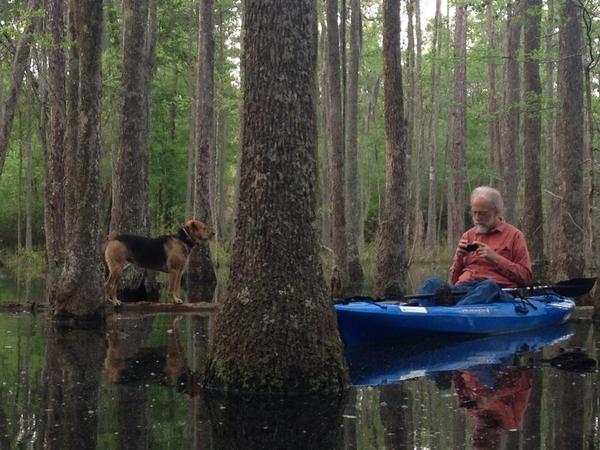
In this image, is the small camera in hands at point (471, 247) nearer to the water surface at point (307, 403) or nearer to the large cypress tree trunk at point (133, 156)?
the water surface at point (307, 403)

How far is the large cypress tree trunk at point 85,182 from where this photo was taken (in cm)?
1085

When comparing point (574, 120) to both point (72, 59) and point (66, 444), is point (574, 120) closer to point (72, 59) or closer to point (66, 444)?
point (72, 59)

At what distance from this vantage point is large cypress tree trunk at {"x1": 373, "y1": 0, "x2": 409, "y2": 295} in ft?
48.5

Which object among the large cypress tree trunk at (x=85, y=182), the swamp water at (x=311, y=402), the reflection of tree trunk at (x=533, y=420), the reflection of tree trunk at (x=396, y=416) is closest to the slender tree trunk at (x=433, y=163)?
the large cypress tree trunk at (x=85, y=182)

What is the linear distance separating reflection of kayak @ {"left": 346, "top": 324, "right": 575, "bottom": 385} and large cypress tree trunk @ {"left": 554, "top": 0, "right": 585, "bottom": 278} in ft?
8.06

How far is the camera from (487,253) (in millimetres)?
10445

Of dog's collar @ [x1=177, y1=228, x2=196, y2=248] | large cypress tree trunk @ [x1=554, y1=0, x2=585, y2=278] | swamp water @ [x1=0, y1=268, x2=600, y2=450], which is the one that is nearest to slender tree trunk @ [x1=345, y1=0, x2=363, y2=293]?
dog's collar @ [x1=177, y1=228, x2=196, y2=248]

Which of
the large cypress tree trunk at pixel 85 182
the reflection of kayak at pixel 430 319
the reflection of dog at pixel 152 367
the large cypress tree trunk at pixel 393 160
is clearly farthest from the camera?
the large cypress tree trunk at pixel 393 160

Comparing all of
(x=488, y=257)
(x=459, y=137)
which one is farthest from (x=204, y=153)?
(x=459, y=137)

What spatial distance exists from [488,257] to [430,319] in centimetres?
121

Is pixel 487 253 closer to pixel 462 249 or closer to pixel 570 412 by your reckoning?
pixel 462 249

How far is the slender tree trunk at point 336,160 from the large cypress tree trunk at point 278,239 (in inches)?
420

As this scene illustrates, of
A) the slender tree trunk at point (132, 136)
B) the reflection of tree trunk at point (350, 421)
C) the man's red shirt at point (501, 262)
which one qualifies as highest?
the slender tree trunk at point (132, 136)

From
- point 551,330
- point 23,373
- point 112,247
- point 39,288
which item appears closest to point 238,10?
point 39,288
